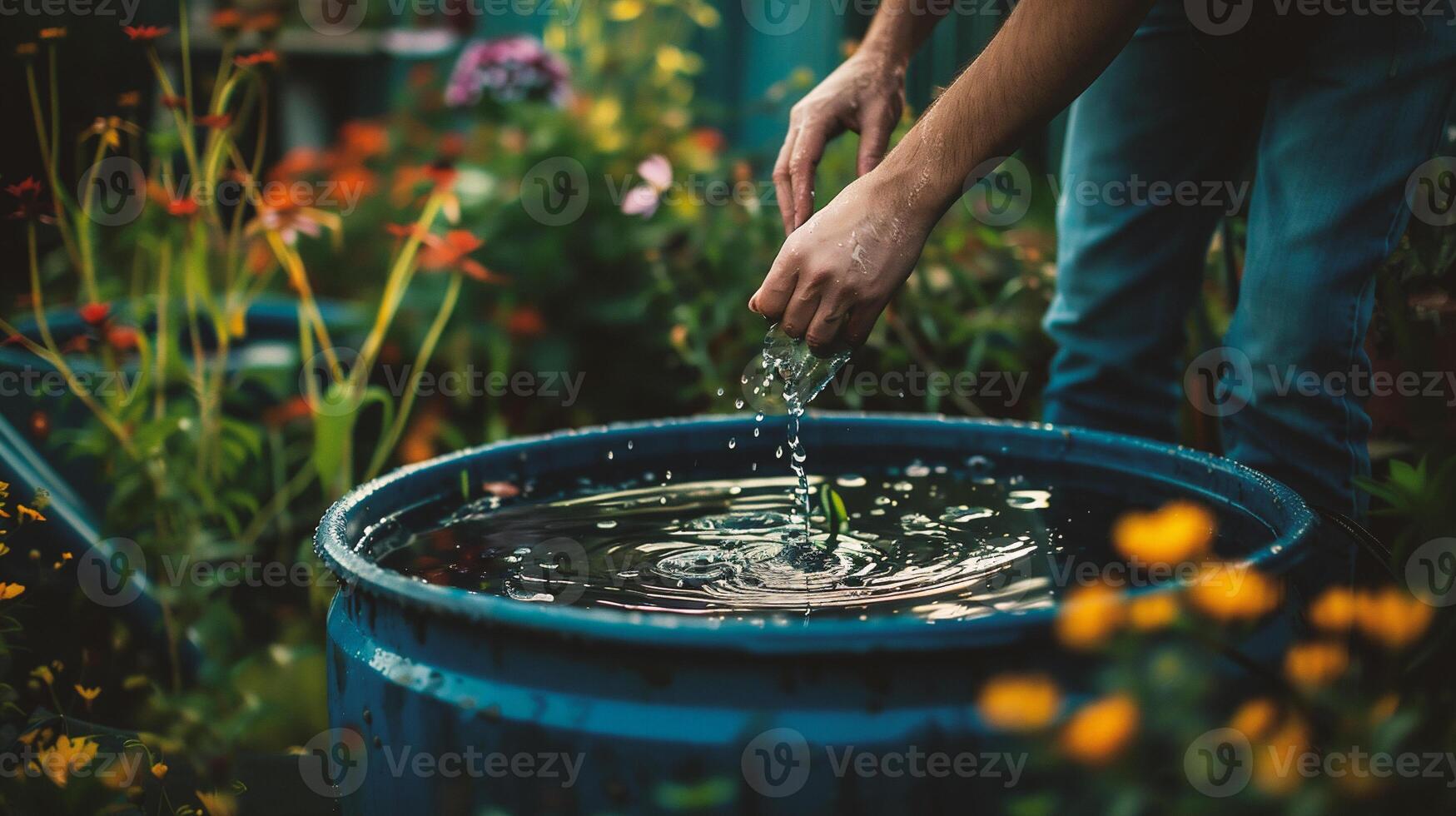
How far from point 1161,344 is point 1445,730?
3.44 ft

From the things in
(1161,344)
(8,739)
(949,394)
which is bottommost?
(8,739)

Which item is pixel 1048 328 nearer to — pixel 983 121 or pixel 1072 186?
pixel 1072 186

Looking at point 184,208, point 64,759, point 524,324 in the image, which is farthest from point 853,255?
point 524,324

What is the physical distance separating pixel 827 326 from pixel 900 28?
0.72 metres

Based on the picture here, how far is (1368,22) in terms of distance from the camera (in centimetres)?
137

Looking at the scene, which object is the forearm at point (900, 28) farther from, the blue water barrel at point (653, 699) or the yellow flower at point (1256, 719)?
the yellow flower at point (1256, 719)

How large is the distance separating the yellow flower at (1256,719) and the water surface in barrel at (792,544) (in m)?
0.29

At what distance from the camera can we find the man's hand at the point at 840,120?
5.27 feet

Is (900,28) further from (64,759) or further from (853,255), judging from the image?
(64,759)

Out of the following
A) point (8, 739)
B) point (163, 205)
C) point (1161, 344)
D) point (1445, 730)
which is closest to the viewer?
point (1445, 730)

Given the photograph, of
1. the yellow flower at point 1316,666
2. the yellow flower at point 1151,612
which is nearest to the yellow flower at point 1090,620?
the yellow flower at point 1151,612

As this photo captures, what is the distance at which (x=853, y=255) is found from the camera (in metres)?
1.19

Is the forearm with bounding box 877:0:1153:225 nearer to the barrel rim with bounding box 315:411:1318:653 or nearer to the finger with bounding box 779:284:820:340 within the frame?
the finger with bounding box 779:284:820:340

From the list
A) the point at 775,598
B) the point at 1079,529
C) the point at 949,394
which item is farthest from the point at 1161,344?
the point at 775,598
